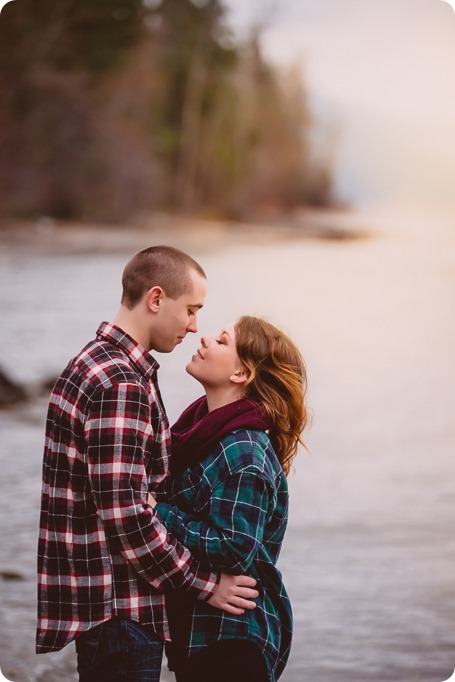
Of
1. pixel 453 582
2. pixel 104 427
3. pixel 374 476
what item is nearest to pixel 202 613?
pixel 104 427

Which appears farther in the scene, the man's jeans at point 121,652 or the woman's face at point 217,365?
the woman's face at point 217,365

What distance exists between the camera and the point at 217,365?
176 cm

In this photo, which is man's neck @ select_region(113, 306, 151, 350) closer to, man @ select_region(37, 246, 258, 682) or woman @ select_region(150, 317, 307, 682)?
man @ select_region(37, 246, 258, 682)

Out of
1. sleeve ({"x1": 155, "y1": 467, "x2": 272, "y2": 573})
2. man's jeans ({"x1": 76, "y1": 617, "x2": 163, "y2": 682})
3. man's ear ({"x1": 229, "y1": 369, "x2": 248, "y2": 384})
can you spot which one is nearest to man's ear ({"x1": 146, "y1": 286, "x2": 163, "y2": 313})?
man's ear ({"x1": 229, "y1": 369, "x2": 248, "y2": 384})

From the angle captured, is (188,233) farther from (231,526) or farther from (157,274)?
(231,526)

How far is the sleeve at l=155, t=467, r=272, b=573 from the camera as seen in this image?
1.60 meters

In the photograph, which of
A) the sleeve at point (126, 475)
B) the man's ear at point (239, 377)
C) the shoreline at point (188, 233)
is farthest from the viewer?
the shoreline at point (188, 233)

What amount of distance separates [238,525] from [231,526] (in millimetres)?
13

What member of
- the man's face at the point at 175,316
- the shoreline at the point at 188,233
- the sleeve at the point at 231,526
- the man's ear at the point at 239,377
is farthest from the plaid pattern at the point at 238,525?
the shoreline at the point at 188,233

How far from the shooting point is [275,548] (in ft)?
5.81

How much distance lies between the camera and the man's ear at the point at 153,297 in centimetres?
167

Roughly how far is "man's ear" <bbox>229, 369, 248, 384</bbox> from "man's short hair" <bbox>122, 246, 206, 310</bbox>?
0.20 meters

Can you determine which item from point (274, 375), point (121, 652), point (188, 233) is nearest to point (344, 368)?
point (188, 233)

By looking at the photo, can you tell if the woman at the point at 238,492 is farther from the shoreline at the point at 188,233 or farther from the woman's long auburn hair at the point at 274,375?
the shoreline at the point at 188,233
